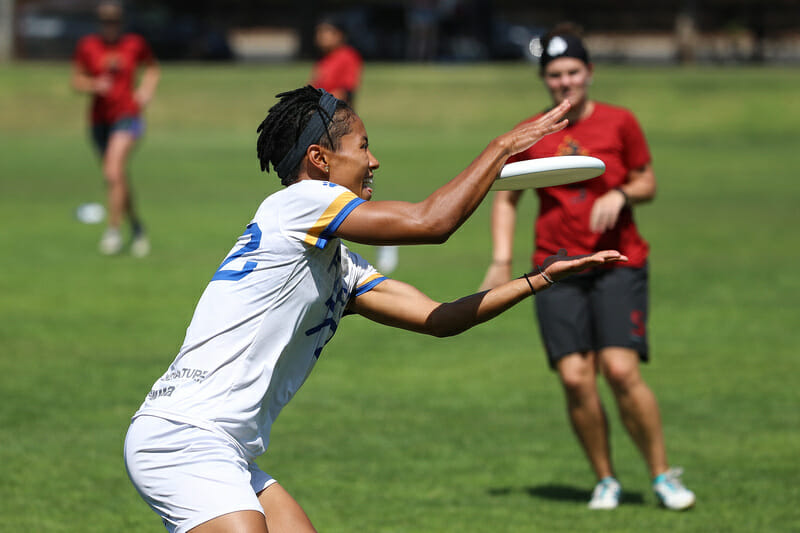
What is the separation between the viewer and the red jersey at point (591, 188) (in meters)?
6.43

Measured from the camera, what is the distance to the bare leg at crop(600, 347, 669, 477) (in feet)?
20.8

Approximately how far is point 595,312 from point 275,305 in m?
2.99

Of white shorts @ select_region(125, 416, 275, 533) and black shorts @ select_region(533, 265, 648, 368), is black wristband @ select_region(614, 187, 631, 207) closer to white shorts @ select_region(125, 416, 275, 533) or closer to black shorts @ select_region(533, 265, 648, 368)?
black shorts @ select_region(533, 265, 648, 368)

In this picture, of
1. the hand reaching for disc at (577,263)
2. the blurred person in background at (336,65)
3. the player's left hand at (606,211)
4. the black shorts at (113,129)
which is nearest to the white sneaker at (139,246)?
the black shorts at (113,129)

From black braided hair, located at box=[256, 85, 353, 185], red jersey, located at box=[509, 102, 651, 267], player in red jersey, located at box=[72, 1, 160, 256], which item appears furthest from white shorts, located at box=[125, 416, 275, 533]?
player in red jersey, located at box=[72, 1, 160, 256]

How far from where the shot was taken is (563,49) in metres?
6.33

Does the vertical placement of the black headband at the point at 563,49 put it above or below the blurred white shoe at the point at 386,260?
above

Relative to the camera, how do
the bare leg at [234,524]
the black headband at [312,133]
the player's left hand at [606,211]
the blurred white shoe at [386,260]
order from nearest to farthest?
the bare leg at [234,524] < the black headband at [312,133] < the player's left hand at [606,211] < the blurred white shoe at [386,260]

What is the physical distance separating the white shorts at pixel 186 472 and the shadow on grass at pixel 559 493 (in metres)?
3.13

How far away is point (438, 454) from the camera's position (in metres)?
7.36

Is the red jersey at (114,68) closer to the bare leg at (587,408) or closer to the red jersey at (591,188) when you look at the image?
the red jersey at (591,188)

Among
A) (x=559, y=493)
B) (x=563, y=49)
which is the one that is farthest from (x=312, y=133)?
(x=559, y=493)

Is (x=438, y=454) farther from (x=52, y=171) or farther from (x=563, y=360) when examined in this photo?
(x=52, y=171)

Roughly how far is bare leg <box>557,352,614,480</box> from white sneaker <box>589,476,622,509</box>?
0.17ft
